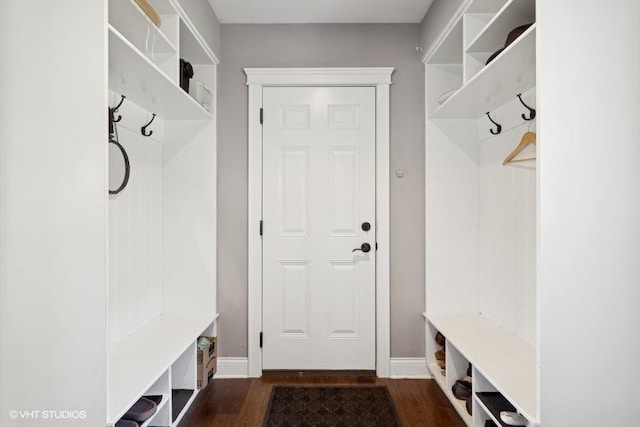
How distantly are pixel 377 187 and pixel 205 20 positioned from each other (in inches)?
60.9

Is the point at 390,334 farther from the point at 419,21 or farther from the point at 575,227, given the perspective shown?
the point at 419,21

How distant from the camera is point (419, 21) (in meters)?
2.64

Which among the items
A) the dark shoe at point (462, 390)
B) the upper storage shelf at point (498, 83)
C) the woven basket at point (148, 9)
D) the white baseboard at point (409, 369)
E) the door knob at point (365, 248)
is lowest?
the white baseboard at point (409, 369)

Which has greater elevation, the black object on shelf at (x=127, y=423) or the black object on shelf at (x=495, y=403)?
the black object on shelf at (x=127, y=423)

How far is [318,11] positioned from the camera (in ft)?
8.21

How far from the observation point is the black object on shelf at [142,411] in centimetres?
162

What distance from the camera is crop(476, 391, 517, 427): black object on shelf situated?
1707 millimetres

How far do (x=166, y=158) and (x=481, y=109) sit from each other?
2.08m

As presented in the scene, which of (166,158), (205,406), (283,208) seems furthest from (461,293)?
(166,158)

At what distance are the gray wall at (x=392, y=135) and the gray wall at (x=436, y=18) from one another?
0.11m

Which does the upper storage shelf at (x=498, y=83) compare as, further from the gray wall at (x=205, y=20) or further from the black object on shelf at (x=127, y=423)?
the black object on shelf at (x=127, y=423)

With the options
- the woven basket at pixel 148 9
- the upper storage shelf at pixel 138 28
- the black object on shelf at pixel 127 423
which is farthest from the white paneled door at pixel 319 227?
the black object on shelf at pixel 127 423

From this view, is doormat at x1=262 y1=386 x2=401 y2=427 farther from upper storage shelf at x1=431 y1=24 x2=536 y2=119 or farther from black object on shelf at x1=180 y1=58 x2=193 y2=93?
black object on shelf at x1=180 y1=58 x2=193 y2=93

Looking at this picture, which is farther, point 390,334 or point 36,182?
point 390,334
